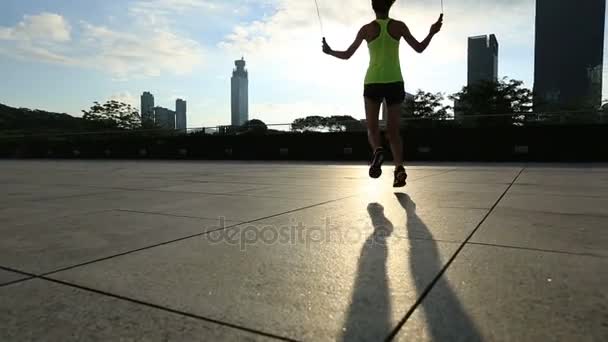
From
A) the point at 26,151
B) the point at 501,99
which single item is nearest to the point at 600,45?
the point at 501,99

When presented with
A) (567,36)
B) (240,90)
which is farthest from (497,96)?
(240,90)

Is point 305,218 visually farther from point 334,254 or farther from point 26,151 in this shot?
point 26,151

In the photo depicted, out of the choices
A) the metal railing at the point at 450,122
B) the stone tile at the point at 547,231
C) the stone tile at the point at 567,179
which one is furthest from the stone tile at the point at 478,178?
the metal railing at the point at 450,122

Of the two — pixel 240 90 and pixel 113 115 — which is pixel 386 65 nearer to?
pixel 113 115

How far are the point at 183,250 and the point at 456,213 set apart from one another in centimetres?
181

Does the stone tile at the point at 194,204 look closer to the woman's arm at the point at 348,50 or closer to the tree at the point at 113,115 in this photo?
the woman's arm at the point at 348,50

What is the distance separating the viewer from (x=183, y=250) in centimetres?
179

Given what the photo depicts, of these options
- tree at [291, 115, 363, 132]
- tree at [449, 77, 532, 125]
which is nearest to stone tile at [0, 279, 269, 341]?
tree at [291, 115, 363, 132]

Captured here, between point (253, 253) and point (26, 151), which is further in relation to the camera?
point (26, 151)

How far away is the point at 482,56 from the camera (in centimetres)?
7638

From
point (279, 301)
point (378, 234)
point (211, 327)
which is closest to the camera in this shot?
point (211, 327)

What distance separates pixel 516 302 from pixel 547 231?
115cm

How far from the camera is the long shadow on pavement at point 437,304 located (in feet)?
3.22

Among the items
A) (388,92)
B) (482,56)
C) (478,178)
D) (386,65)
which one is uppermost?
(482,56)
